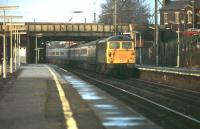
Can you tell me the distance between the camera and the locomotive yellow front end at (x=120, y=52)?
47156mm

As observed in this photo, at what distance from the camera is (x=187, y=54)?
5519cm

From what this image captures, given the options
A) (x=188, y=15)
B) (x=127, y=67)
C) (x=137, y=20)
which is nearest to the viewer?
(x=127, y=67)

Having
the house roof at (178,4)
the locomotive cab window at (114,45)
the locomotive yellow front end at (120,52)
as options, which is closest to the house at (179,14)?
the house roof at (178,4)

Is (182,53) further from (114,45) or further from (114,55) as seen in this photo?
(114,55)

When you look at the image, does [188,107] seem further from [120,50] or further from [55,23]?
[55,23]

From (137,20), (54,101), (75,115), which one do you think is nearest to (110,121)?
(75,115)

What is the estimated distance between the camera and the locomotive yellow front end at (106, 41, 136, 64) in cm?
4716

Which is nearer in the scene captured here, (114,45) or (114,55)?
(114,55)

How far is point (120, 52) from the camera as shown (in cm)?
4759

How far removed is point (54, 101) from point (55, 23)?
8635cm

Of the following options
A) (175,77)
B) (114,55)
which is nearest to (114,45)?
(114,55)

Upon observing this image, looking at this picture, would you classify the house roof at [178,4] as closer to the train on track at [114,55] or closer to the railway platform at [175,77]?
the train on track at [114,55]

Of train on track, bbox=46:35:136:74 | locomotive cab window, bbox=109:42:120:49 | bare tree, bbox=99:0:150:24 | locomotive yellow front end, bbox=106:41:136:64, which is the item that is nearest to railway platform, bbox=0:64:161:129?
train on track, bbox=46:35:136:74

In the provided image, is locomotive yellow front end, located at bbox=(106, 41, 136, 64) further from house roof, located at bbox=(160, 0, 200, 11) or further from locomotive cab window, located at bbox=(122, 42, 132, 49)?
house roof, located at bbox=(160, 0, 200, 11)
